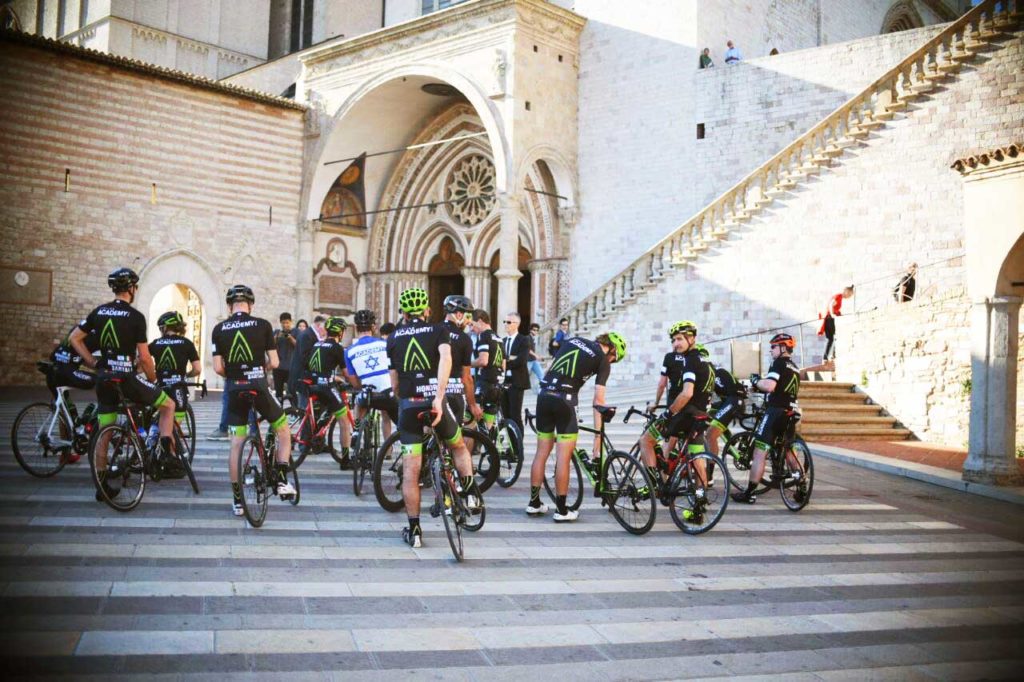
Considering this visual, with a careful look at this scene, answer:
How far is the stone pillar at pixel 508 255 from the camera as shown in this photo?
20.8 meters

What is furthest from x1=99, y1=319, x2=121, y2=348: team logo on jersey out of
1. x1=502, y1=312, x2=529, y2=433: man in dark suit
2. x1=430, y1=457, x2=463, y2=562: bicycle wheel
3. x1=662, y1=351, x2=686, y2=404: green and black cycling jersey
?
x1=662, y1=351, x2=686, y2=404: green and black cycling jersey

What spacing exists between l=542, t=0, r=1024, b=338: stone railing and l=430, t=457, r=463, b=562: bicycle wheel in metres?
13.1

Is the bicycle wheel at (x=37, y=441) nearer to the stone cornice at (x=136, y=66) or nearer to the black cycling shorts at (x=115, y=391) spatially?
the black cycling shorts at (x=115, y=391)

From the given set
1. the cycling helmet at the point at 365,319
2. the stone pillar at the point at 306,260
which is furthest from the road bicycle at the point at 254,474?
the stone pillar at the point at 306,260

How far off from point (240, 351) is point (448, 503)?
2.12 metres

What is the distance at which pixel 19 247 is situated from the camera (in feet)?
63.9

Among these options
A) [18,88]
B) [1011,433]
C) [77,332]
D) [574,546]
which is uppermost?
[18,88]

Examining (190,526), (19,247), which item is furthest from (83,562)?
(19,247)

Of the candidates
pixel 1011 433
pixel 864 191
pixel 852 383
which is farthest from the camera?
pixel 864 191

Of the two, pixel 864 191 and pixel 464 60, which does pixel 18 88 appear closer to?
pixel 464 60

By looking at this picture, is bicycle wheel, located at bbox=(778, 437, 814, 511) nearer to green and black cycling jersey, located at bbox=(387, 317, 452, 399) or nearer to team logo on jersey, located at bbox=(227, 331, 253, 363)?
green and black cycling jersey, located at bbox=(387, 317, 452, 399)

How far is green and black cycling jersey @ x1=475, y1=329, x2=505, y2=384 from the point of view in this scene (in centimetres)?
933

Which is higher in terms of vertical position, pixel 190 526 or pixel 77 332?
pixel 77 332

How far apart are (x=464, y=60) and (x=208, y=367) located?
9.83 metres
